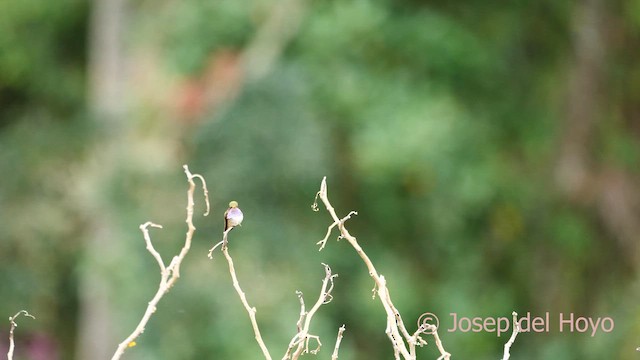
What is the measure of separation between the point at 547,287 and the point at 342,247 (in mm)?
934

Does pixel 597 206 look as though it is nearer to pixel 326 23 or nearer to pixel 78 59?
pixel 326 23

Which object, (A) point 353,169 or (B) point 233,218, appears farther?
(A) point 353,169

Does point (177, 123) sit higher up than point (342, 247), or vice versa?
point (177, 123)

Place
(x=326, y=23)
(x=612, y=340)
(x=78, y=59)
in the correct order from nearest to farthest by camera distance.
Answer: (x=612, y=340), (x=326, y=23), (x=78, y=59)

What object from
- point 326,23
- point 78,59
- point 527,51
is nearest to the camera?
point 326,23

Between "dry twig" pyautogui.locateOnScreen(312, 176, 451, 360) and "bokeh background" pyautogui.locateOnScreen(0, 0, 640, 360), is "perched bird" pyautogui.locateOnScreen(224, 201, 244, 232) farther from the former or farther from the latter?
"bokeh background" pyautogui.locateOnScreen(0, 0, 640, 360)

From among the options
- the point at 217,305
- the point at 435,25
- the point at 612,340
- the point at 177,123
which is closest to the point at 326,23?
the point at 435,25

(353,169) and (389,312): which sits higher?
(353,169)

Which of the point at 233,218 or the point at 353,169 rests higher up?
the point at 353,169

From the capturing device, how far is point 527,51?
4.76 m

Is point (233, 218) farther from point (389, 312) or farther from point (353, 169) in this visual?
point (353, 169)

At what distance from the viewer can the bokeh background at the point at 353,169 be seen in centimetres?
393

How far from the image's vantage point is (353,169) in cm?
445

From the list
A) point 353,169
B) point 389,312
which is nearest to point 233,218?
point 389,312
